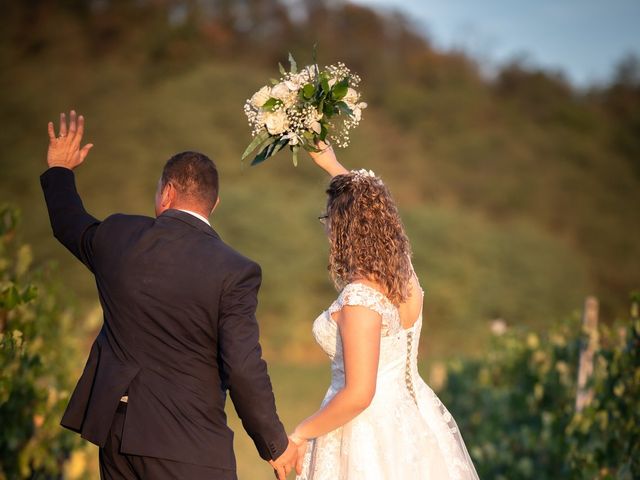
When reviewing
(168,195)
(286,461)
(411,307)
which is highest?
(168,195)

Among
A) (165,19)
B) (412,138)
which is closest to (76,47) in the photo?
(165,19)

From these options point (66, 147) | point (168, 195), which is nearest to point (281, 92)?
point (168, 195)

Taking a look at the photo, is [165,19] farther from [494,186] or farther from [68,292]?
[68,292]

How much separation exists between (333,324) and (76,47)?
31030mm

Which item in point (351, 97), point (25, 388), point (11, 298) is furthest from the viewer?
point (25, 388)

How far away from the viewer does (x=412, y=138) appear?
128 feet

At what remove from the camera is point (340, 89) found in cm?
394

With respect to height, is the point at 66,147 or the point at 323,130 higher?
the point at 323,130

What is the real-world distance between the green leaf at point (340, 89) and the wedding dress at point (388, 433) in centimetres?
93

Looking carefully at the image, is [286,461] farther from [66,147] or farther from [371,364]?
[66,147]

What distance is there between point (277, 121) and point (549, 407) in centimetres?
509

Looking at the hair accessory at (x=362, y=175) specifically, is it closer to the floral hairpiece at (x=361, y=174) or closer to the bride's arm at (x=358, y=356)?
the floral hairpiece at (x=361, y=174)

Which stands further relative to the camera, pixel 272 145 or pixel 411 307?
pixel 272 145

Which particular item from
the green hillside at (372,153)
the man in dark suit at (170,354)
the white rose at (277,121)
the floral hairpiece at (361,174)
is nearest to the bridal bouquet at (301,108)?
the white rose at (277,121)
